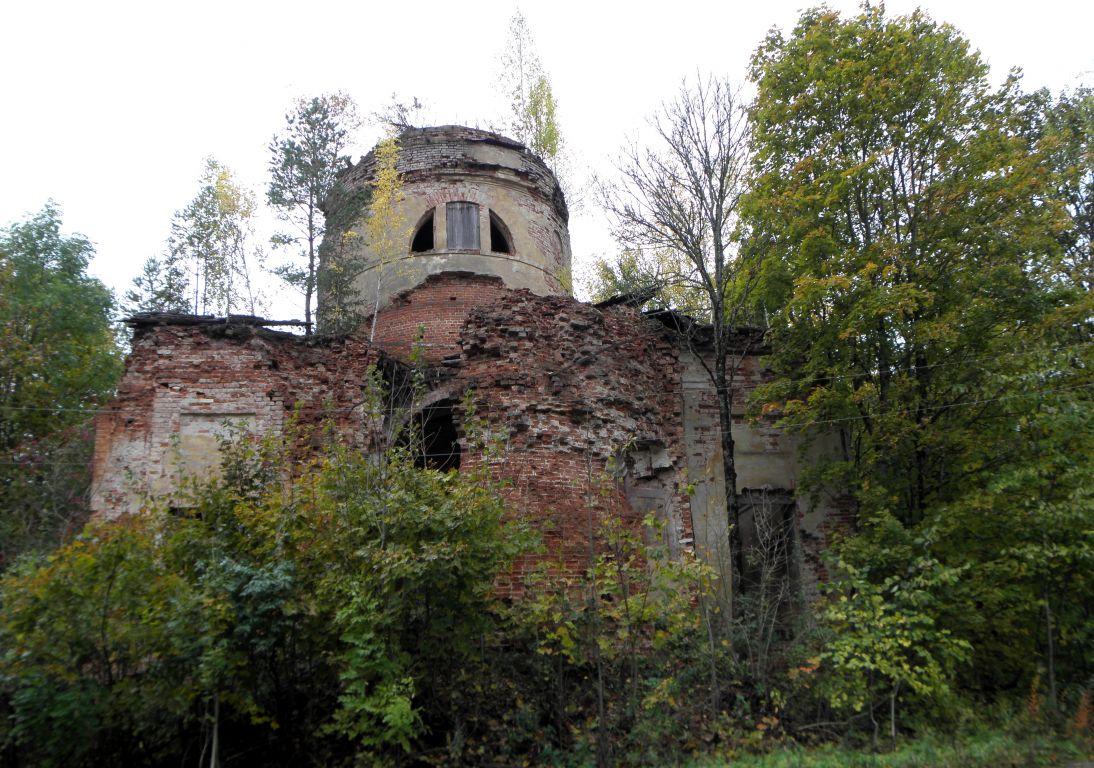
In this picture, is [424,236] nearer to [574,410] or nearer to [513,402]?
[513,402]

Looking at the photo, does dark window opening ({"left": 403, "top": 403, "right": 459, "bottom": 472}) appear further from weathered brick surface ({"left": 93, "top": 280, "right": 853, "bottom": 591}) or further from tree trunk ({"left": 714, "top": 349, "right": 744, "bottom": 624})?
tree trunk ({"left": 714, "top": 349, "right": 744, "bottom": 624})

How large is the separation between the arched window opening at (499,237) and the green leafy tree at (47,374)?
9159 mm

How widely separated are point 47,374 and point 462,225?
9.25m

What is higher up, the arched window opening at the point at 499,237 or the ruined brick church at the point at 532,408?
the arched window opening at the point at 499,237

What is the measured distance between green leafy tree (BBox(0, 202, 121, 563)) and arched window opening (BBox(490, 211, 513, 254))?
9.16 metres

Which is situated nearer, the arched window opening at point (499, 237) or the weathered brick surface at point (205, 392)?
the weathered brick surface at point (205, 392)

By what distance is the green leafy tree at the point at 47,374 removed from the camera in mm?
12672

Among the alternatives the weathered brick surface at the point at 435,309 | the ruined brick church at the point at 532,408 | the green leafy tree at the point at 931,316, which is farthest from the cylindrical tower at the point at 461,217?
the green leafy tree at the point at 931,316

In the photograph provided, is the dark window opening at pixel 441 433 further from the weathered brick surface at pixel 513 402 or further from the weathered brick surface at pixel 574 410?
the weathered brick surface at pixel 574 410

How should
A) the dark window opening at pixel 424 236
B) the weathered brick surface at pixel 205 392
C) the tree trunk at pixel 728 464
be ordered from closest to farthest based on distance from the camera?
the weathered brick surface at pixel 205 392 < the tree trunk at pixel 728 464 < the dark window opening at pixel 424 236

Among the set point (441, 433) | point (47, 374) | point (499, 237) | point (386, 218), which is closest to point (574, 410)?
point (441, 433)

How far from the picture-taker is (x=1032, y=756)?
24.5 feet

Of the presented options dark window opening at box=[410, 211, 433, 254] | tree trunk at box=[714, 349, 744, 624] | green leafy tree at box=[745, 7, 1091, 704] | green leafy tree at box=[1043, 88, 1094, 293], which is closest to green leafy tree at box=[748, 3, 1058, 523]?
green leafy tree at box=[745, 7, 1091, 704]

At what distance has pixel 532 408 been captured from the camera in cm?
1120
